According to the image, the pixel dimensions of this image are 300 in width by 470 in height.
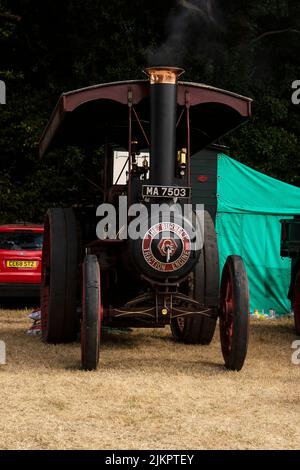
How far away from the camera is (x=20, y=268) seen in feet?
40.7

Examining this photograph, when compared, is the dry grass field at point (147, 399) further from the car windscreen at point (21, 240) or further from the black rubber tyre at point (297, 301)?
the car windscreen at point (21, 240)

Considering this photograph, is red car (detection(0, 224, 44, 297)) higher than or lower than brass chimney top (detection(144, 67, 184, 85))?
lower

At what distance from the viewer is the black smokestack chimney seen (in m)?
7.07

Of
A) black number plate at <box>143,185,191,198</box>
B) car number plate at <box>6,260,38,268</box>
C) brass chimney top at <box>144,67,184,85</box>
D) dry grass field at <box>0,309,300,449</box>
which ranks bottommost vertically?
dry grass field at <box>0,309,300,449</box>

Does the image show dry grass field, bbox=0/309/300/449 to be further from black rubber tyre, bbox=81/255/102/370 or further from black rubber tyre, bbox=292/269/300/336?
black rubber tyre, bbox=292/269/300/336

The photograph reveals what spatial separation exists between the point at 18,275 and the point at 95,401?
269 inches

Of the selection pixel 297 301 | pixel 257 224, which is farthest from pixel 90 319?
pixel 257 224

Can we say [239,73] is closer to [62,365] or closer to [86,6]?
[86,6]

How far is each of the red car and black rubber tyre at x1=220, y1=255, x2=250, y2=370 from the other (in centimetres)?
542

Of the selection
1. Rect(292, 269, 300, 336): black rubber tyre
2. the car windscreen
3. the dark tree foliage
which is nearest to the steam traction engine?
Rect(292, 269, 300, 336): black rubber tyre

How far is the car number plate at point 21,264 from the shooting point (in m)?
12.4

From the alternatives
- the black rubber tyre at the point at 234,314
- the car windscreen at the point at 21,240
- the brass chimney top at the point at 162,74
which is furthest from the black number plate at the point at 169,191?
the car windscreen at the point at 21,240

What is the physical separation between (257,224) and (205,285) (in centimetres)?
504

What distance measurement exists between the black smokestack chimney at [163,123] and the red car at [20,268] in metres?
5.61
